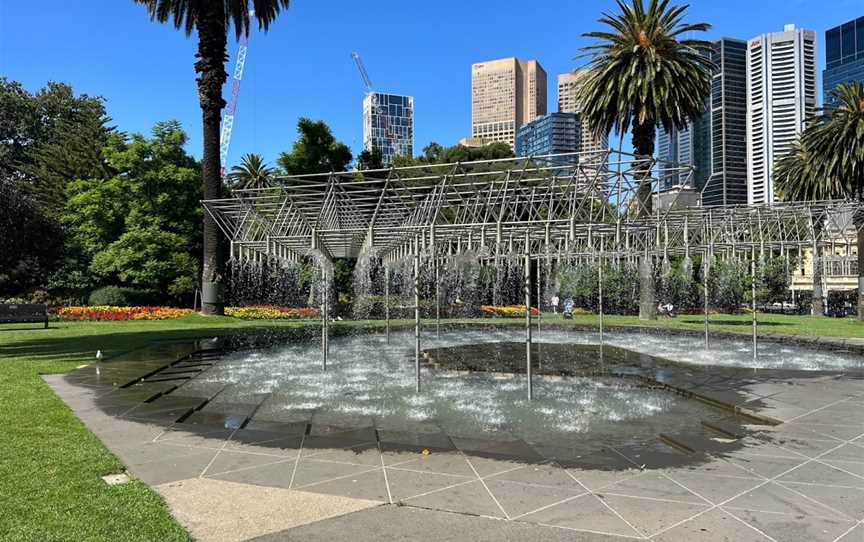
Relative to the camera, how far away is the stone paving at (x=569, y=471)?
4895 millimetres

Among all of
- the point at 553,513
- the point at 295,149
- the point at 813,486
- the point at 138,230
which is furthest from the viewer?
the point at 295,149

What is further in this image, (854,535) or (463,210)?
(463,210)

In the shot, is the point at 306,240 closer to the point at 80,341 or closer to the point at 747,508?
the point at 80,341

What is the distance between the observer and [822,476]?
6.01 metres

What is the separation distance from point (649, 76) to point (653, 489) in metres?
30.0

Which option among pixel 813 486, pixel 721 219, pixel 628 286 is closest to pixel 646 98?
pixel 721 219

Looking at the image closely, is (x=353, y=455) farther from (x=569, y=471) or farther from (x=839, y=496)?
(x=839, y=496)

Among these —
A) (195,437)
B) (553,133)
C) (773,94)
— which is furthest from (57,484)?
(773,94)

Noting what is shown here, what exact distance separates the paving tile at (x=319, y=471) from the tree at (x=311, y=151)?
3917 centimetres

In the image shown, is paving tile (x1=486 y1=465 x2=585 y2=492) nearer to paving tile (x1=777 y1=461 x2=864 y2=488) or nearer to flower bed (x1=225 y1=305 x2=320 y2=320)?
paving tile (x1=777 y1=461 x2=864 y2=488)

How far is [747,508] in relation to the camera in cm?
511

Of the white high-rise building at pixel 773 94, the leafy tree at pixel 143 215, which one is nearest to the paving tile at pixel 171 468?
the leafy tree at pixel 143 215

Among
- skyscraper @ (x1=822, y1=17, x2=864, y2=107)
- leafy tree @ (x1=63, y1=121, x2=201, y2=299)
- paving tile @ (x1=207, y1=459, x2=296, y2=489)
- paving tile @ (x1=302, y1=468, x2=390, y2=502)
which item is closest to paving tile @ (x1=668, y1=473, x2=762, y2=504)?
paving tile @ (x1=302, y1=468, x2=390, y2=502)

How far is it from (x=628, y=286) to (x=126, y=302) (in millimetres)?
36438
